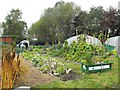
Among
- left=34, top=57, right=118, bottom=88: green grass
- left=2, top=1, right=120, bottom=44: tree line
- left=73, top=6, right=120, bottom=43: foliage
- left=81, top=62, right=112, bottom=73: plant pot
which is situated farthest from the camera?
left=73, top=6, right=120, bottom=43: foliage

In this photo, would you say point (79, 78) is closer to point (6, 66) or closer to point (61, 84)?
point (61, 84)

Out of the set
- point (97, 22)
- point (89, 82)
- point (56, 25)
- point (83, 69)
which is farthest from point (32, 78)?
point (97, 22)

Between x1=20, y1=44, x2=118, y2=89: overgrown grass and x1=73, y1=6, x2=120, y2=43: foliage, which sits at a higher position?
x1=73, y1=6, x2=120, y2=43: foliage

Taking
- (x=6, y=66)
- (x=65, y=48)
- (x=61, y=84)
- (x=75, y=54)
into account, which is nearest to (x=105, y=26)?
(x=65, y=48)

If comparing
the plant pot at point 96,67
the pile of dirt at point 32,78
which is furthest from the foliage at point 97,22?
the pile of dirt at point 32,78

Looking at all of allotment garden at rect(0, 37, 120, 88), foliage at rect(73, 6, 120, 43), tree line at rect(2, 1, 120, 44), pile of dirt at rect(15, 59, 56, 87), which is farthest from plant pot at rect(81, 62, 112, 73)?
foliage at rect(73, 6, 120, 43)

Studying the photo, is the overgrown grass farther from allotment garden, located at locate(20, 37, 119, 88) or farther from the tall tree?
the tall tree

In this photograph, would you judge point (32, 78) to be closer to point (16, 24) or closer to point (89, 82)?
point (89, 82)

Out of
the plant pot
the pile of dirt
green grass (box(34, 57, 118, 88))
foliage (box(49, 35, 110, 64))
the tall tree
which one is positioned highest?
the tall tree

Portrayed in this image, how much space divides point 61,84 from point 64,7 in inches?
65.1

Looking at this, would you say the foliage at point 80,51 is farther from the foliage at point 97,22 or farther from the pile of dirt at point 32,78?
the pile of dirt at point 32,78

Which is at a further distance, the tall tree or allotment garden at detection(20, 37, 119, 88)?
the tall tree

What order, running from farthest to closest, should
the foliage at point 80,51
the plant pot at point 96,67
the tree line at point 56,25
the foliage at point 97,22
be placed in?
the foliage at point 97,22 → the foliage at point 80,51 → the tree line at point 56,25 → the plant pot at point 96,67

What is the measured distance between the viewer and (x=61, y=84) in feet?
7.48
